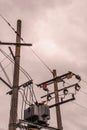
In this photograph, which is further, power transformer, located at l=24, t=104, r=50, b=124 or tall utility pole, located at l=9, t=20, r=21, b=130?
power transformer, located at l=24, t=104, r=50, b=124

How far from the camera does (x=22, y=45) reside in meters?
13.2

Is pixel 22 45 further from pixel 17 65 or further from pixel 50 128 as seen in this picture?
pixel 50 128

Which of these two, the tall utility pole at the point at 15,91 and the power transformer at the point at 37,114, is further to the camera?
the power transformer at the point at 37,114

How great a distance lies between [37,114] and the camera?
39.5 ft

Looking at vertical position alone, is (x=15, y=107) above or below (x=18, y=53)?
below

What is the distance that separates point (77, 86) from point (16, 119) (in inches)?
262

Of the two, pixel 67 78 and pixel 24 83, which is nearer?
pixel 24 83

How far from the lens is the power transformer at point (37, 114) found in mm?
12046

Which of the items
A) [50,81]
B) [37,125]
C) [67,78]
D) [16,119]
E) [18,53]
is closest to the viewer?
[16,119]

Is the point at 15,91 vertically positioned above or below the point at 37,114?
above

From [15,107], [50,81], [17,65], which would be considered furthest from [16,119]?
[50,81]

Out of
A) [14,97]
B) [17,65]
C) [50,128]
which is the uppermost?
[17,65]

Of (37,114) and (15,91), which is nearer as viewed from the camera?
(15,91)

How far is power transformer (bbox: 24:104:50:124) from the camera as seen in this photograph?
1205cm
